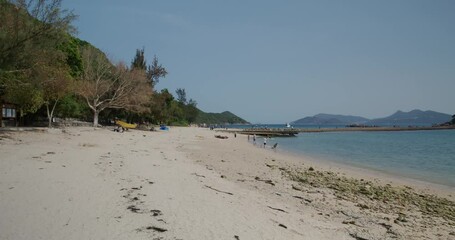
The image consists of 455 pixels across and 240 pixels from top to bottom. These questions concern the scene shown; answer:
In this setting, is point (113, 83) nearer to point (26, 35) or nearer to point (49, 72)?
point (49, 72)

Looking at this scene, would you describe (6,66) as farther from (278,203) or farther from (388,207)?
(388,207)

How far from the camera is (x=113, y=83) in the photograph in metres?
43.5

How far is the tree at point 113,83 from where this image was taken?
4166cm

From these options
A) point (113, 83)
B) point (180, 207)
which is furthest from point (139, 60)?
point (180, 207)

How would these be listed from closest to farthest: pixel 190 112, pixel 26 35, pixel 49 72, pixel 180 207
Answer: pixel 180 207
pixel 26 35
pixel 49 72
pixel 190 112

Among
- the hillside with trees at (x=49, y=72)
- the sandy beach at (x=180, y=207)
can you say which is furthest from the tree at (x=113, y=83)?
the sandy beach at (x=180, y=207)

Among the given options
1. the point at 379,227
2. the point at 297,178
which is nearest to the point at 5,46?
the point at 297,178

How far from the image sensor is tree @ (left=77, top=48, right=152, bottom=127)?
137 ft

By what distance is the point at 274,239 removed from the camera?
5637 mm

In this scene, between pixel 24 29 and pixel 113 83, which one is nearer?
pixel 24 29

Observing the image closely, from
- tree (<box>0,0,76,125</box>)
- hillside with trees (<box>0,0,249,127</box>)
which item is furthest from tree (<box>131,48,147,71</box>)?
tree (<box>0,0,76,125</box>)

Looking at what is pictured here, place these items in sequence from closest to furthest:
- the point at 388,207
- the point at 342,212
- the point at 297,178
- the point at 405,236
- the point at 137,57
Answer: the point at 405,236 < the point at 342,212 < the point at 388,207 < the point at 297,178 < the point at 137,57

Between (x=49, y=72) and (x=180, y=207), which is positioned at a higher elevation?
(x=49, y=72)

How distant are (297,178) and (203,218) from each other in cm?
873
